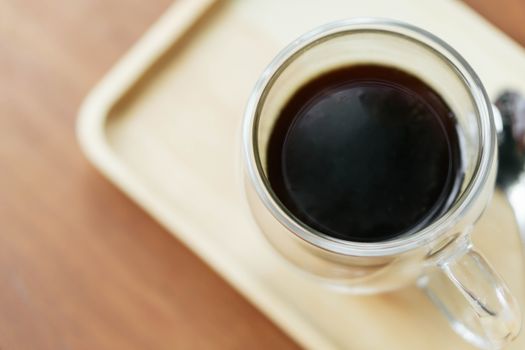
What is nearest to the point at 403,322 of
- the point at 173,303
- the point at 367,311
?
the point at 367,311

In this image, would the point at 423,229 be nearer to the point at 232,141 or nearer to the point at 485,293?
the point at 485,293

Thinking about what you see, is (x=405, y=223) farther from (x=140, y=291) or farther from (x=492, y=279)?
(x=140, y=291)

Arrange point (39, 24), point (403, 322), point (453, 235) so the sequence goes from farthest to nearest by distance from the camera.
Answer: point (39, 24) < point (403, 322) < point (453, 235)

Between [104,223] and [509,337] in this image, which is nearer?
[509,337]

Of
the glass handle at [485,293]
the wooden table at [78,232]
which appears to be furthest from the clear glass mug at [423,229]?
the wooden table at [78,232]

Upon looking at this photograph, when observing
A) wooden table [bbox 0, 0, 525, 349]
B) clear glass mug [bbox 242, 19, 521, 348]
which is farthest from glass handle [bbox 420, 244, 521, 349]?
wooden table [bbox 0, 0, 525, 349]

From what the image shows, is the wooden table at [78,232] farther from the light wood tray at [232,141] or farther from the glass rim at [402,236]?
the glass rim at [402,236]

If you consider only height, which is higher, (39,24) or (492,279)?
(492,279)
